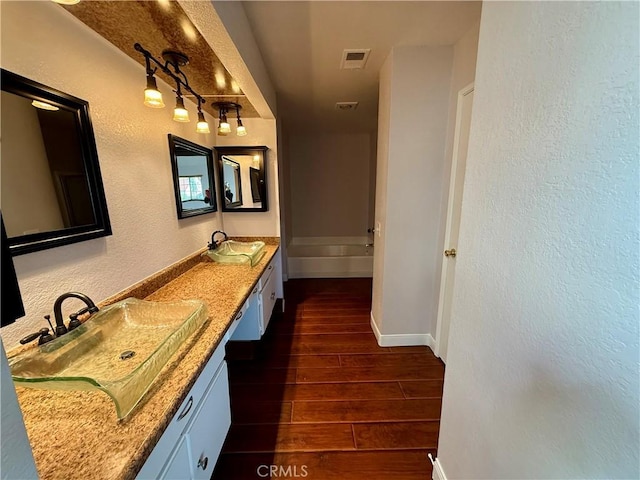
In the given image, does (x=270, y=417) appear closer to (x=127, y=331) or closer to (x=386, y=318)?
(x=127, y=331)

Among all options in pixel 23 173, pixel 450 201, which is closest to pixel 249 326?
pixel 23 173

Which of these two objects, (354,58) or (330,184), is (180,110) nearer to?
(354,58)

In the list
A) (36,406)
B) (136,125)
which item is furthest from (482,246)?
(136,125)

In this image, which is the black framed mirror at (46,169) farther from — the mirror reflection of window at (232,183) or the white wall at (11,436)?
the mirror reflection of window at (232,183)

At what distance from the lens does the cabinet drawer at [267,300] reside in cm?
208

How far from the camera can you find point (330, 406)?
168cm

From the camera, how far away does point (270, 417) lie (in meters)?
1.60

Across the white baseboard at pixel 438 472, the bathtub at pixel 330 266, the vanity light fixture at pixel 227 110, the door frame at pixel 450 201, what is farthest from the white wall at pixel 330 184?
the white baseboard at pixel 438 472

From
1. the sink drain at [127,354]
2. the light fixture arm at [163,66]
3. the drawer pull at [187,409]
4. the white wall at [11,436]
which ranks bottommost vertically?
the drawer pull at [187,409]

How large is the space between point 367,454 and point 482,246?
1300 mm

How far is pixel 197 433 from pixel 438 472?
1.13 m

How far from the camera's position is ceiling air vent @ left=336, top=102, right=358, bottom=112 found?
291 cm

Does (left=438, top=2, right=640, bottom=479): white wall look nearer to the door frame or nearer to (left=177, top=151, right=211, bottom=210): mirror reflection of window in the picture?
the door frame

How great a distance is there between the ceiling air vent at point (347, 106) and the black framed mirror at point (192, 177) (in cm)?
158
